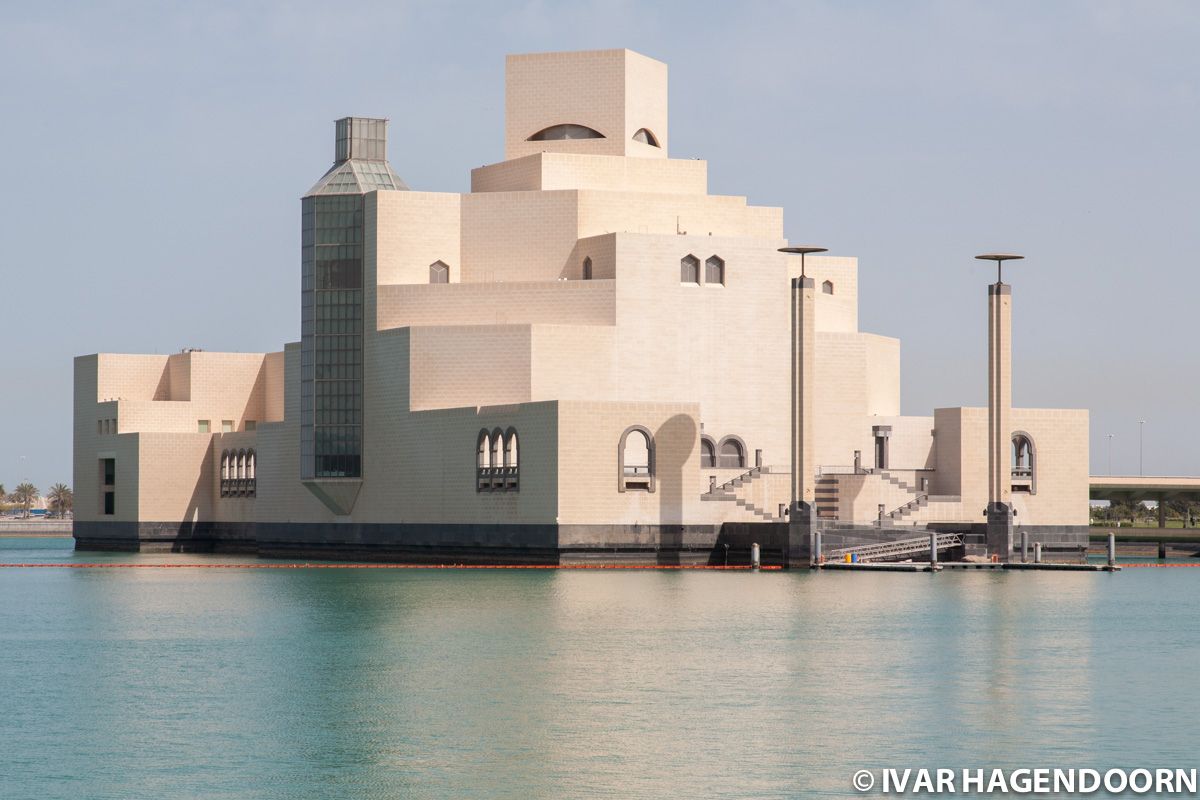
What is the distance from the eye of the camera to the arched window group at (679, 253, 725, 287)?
8400 cm

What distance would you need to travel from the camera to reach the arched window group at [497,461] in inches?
3063

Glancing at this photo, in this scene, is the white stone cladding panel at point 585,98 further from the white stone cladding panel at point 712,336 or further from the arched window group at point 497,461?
the arched window group at point 497,461

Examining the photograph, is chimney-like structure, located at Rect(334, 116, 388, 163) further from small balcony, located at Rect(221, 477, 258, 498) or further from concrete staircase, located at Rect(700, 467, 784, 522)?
concrete staircase, located at Rect(700, 467, 784, 522)

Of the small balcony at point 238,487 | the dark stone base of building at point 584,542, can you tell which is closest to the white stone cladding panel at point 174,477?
the small balcony at point 238,487

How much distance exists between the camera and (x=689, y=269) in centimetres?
8425

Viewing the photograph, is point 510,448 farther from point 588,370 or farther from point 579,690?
point 579,690

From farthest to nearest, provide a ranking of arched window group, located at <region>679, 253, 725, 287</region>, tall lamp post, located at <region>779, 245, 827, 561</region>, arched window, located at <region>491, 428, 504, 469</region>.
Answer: arched window group, located at <region>679, 253, 725, 287</region> < arched window, located at <region>491, 428, 504, 469</region> < tall lamp post, located at <region>779, 245, 827, 561</region>

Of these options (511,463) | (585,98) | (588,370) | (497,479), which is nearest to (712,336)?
(588,370)

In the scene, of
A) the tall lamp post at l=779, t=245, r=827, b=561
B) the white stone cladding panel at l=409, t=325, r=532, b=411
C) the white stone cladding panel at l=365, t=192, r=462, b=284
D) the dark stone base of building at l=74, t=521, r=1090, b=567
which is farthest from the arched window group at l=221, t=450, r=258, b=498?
the tall lamp post at l=779, t=245, r=827, b=561

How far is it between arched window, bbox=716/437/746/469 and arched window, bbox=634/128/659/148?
46.7 ft

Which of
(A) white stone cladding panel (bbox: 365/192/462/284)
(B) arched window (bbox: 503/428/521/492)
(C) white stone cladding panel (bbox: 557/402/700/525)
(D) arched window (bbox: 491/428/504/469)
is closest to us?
(C) white stone cladding panel (bbox: 557/402/700/525)

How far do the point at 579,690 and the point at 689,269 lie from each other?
48721 millimetres

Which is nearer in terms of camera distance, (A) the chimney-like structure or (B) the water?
(B) the water

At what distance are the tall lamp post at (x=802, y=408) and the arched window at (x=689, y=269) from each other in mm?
8271
